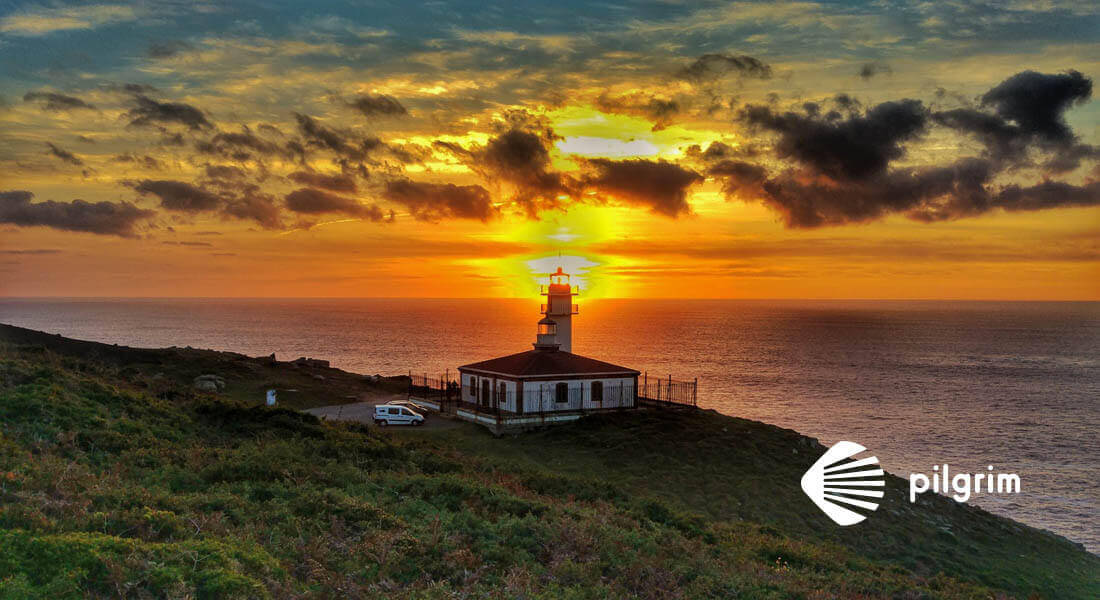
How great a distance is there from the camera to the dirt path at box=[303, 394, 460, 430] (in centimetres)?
3444

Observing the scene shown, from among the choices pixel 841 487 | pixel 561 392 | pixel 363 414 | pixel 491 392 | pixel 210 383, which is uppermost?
pixel 561 392

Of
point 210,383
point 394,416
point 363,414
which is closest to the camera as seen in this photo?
point 394,416

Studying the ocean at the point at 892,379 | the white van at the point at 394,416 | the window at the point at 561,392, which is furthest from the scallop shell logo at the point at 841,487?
the white van at the point at 394,416

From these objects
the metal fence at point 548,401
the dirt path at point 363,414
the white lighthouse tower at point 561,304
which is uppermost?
the white lighthouse tower at point 561,304

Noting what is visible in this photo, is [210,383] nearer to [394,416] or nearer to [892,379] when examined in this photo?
[394,416]

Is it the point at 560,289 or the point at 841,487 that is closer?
the point at 841,487

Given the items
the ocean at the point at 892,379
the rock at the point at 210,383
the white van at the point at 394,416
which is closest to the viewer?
the white van at the point at 394,416

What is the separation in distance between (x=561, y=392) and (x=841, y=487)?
44.5 feet

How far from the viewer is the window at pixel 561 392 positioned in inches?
1387

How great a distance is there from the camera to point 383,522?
498 inches

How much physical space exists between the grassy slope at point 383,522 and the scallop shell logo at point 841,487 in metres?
0.78

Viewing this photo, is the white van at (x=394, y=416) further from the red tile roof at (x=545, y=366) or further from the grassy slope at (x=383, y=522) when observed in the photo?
the grassy slope at (x=383, y=522)

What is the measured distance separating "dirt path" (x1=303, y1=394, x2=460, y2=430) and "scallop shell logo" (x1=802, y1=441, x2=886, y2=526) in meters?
16.8

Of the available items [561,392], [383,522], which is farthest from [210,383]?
[383,522]
